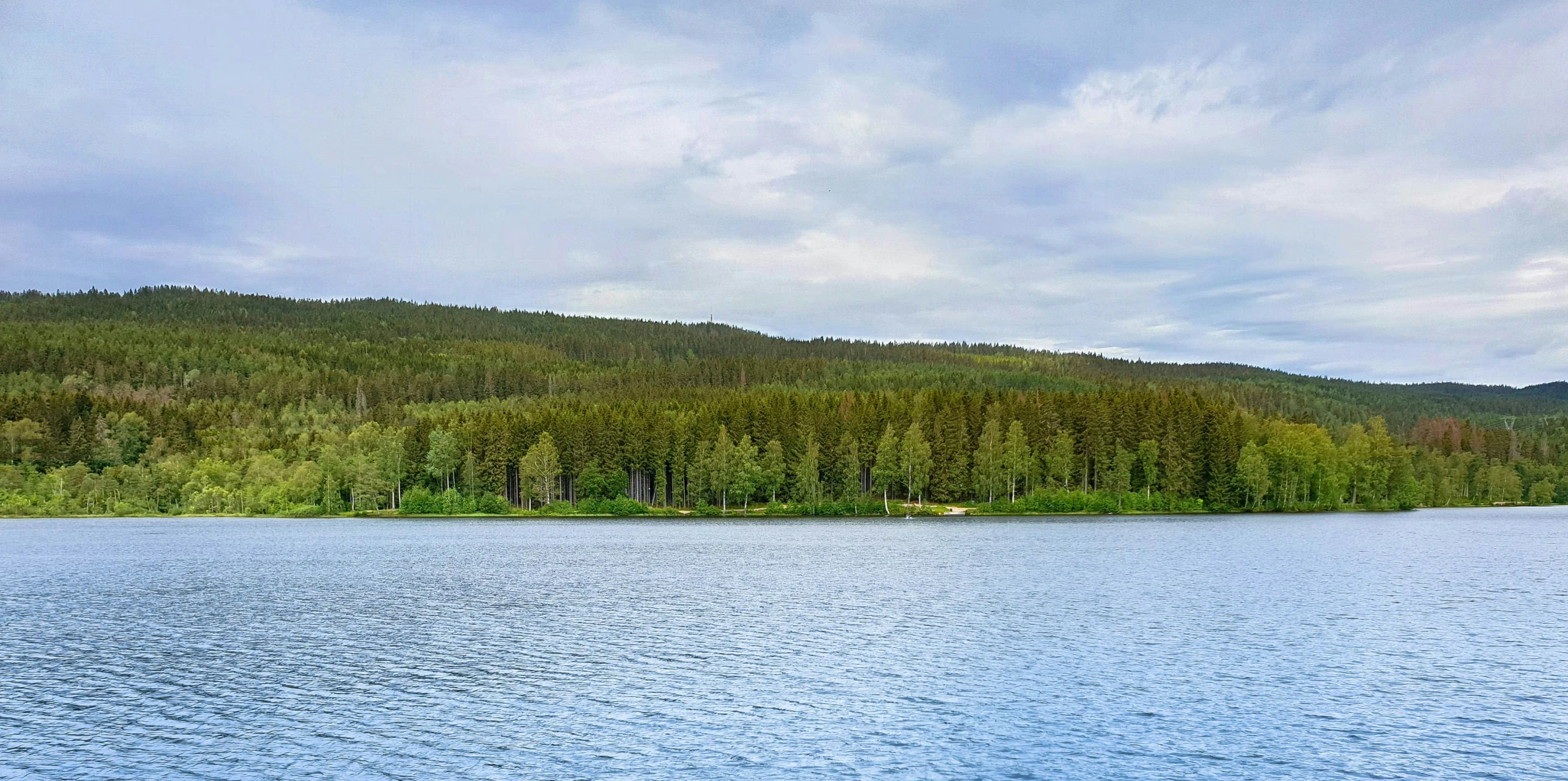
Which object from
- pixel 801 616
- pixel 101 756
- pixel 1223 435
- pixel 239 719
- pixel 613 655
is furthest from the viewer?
pixel 1223 435

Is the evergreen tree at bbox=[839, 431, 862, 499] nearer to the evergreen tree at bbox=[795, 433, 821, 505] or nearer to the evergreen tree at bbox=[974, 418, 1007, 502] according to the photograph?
the evergreen tree at bbox=[795, 433, 821, 505]

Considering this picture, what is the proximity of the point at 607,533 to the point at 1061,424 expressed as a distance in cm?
7493

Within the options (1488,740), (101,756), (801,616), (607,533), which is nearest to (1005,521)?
(607,533)

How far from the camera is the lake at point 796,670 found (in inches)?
1013

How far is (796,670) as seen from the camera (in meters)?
36.2

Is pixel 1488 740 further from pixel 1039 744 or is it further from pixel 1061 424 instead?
pixel 1061 424

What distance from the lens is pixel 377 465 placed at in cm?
16888

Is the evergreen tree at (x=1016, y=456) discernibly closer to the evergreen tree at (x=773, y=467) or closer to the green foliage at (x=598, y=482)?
the evergreen tree at (x=773, y=467)

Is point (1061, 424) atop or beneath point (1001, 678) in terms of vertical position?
atop

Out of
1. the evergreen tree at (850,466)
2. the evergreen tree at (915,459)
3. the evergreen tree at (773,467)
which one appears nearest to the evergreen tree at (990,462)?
the evergreen tree at (915,459)

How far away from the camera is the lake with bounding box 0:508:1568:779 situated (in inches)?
1013

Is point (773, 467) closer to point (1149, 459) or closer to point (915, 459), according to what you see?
point (915, 459)

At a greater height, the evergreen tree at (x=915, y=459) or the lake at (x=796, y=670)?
the evergreen tree at (x=915, y=459)

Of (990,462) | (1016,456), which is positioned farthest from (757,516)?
(1016,456)
